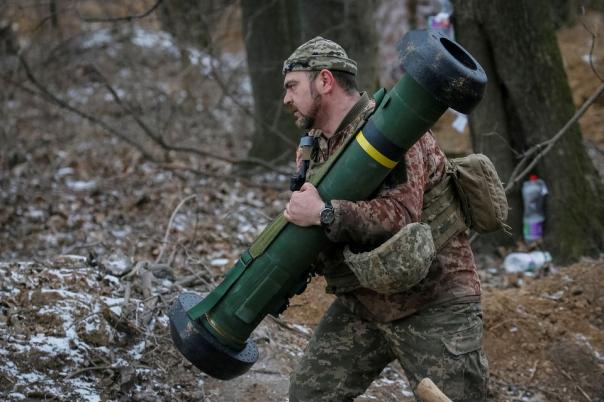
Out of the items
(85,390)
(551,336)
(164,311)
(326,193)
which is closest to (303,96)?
(326,193)

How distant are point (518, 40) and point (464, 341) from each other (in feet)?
14.2

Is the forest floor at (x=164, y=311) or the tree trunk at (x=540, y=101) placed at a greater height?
the tree trunk at (x=540, y=101)

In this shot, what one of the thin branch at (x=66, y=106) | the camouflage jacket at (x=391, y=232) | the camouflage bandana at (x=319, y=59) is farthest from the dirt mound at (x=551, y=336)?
the thin branch at (x=66, y=106)

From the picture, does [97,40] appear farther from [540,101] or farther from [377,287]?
[377,287]

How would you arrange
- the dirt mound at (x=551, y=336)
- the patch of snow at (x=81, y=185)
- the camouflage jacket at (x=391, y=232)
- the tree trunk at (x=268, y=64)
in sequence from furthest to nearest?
the tree trunk at (x=268, y=64) → the patch of snow at (x=81, y=185) → the dirt mound at (x=551, y=336) → the camouflage jacket at (x=391, y=232)

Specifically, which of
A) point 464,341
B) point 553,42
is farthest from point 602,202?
point 464,341

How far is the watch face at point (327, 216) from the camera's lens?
9.45ft

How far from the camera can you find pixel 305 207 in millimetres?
2965

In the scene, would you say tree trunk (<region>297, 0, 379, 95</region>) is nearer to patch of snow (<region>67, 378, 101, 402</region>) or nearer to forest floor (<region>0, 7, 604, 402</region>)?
forest floor (<region>0, 7, 604, 402</region>)

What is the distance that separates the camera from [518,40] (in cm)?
684

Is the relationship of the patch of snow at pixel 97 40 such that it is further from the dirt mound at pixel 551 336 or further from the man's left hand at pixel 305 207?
the man's left hand at pixel 305 207

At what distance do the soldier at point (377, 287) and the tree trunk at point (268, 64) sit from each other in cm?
666

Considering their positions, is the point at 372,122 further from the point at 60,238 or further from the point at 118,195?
the point at 118,195

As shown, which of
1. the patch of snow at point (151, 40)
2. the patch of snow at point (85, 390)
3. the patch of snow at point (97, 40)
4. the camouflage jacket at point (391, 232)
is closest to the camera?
the camouflage jacket at point (391, 232)
